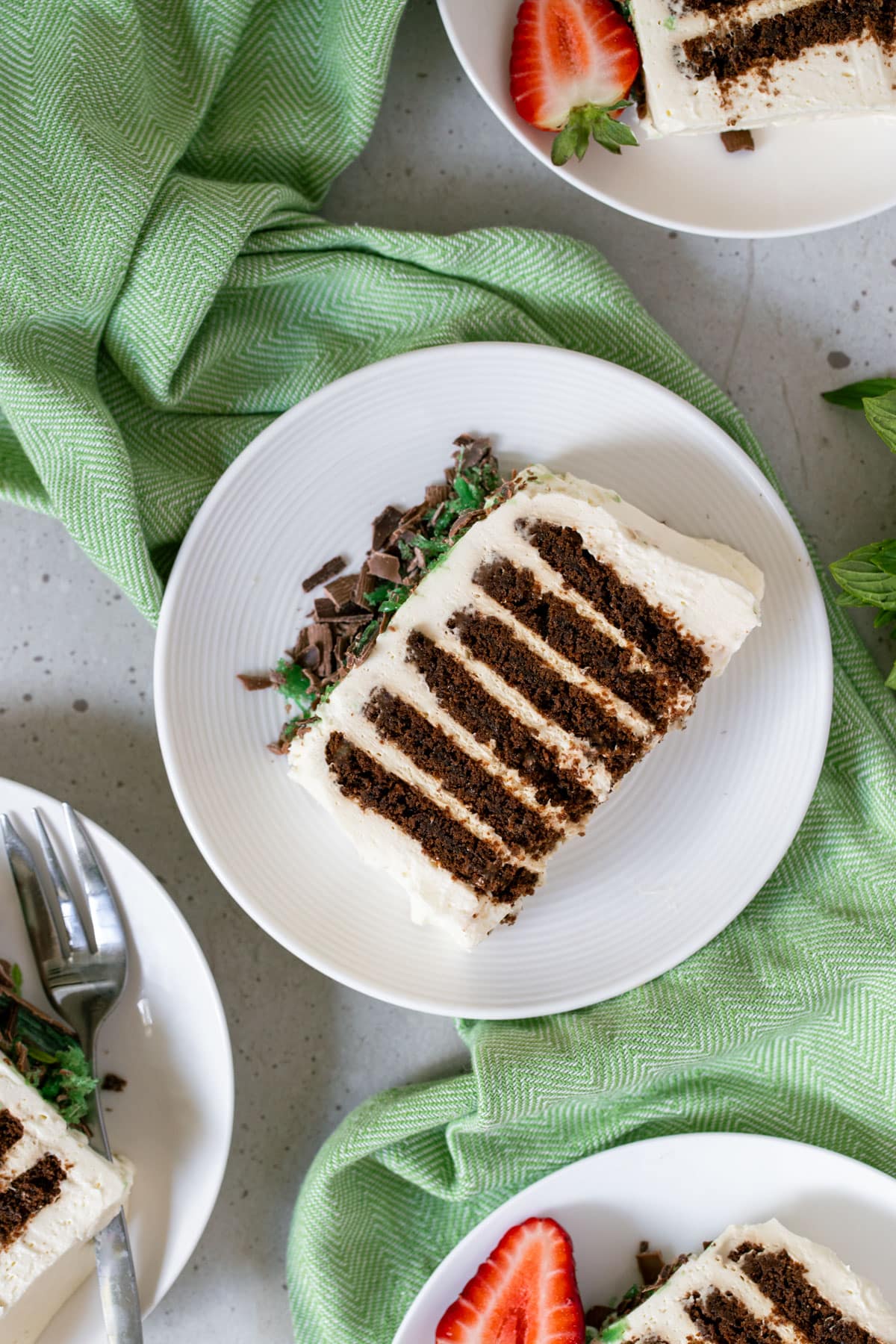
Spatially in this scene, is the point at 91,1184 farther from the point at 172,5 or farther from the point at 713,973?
the point at 172,5

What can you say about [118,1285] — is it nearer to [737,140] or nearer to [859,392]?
[859,392]

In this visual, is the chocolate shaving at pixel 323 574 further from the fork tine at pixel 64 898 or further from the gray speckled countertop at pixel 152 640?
Answer: the fork tine at pixel 64 898

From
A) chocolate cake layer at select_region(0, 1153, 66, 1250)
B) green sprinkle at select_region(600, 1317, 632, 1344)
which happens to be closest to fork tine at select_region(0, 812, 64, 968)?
chocolate cake layer at select_region(0, 1153, 66, 1250)

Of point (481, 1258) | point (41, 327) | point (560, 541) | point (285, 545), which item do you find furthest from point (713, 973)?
point (41, 327)

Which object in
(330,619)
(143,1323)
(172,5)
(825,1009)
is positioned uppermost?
(172,5)

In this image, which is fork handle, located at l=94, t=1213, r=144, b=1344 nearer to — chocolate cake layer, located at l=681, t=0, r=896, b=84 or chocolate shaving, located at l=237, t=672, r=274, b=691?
chocolate shaving, located at l=237, t=672, r=274, b=691

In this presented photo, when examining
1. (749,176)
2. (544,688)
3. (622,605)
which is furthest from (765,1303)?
(749,176)
